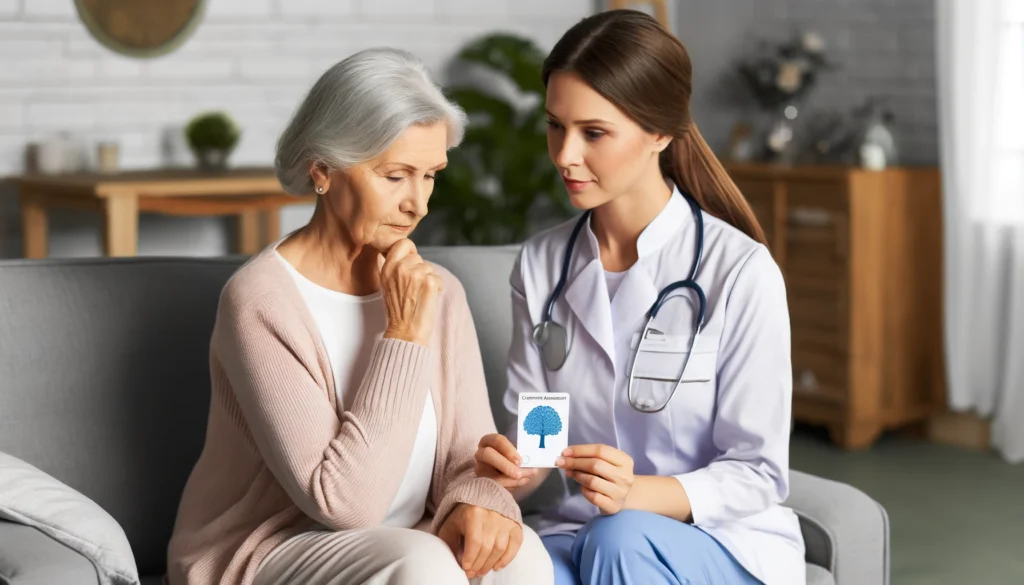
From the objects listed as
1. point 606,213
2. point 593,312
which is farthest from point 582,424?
point 606,213

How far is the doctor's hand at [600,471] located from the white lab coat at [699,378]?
127 mm

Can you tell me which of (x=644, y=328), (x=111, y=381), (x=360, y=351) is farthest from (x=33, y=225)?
(x=644, y=328)

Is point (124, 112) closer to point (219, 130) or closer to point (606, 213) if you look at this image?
point (219, 130)

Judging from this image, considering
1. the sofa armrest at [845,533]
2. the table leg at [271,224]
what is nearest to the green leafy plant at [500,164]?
the table leg at [271,224]

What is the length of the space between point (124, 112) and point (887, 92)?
3.00 m

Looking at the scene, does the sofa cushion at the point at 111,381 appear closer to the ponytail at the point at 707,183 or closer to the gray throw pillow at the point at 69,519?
the gray throw pillow at the point at 69,519

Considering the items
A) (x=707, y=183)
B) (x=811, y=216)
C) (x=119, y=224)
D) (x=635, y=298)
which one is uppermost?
(x=707, y=183)

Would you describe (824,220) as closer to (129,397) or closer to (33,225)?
(33,225)

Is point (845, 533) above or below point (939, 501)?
above

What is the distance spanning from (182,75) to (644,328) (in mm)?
3641

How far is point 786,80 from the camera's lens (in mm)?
5227

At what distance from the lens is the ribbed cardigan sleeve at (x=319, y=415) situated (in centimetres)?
180

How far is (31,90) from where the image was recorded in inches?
191

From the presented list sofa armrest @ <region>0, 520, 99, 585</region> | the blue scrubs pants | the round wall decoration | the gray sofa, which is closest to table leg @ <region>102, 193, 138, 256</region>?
the round wall decoration
